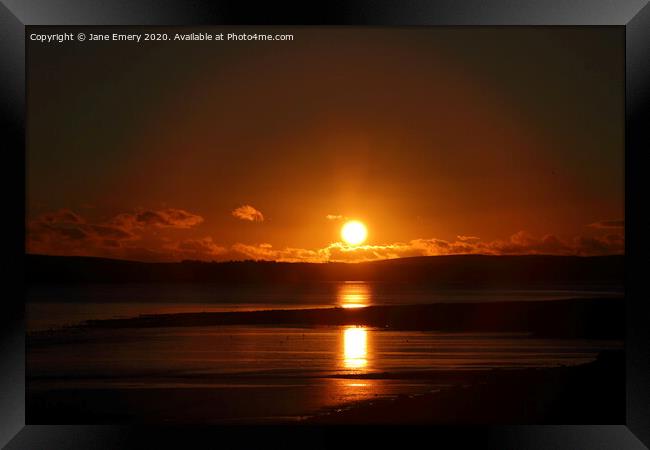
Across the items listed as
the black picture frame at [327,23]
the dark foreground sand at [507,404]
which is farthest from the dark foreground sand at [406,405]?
the black picture frame at [327,23]

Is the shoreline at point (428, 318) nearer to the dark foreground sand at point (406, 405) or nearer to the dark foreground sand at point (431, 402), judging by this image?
the dark foreground sand at point (431, 402)

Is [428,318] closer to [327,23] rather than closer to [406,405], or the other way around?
[406,405]

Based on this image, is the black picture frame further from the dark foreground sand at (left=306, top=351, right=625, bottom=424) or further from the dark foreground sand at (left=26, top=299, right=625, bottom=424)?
the dark foreground sand at (left=306, top=351, right=625, bottom=424)

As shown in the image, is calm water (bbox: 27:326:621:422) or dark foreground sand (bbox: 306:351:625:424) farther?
calm water (bbox: 27:326:621:422)

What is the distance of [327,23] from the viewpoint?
5.74m

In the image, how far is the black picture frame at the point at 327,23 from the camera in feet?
18.7

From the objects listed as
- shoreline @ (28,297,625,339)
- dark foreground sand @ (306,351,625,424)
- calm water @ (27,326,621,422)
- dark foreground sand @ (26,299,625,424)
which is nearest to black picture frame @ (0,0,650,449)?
calm water @ (27,326,621,422)

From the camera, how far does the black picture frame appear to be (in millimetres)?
5711

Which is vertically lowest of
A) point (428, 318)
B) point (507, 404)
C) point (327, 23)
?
point (428, 318)

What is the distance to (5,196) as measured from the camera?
5773mm

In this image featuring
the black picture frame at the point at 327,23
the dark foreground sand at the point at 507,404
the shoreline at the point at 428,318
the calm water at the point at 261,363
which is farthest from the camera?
the shoreline at the point at 428,318

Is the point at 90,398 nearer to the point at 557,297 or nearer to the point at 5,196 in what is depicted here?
the point at 5,196

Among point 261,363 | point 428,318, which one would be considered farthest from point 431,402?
point 428,318

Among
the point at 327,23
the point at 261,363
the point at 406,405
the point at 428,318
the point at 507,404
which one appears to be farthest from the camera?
the point at 428,318
